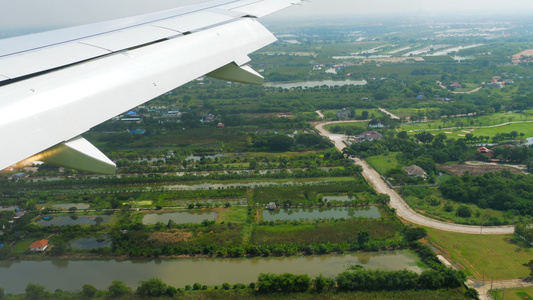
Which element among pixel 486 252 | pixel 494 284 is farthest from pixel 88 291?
pixel 486 252

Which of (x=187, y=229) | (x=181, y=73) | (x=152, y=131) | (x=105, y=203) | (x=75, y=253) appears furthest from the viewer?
(x=152, y=131)

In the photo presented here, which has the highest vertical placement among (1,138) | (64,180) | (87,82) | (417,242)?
(87,82)

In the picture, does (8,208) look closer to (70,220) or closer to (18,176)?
(70,220)

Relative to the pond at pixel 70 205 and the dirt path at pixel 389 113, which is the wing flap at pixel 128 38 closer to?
the pond at pixel 70 205

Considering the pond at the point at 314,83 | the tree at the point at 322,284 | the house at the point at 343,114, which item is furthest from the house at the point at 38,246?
the pond at the point at 314,83

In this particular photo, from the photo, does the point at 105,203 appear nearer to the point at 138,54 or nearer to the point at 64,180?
the point at 64,180

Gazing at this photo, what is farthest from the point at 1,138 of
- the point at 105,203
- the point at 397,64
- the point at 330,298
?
the point at 397,64

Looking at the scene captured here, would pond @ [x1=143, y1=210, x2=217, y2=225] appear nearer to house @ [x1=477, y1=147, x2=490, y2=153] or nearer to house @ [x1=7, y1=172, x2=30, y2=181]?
house @ [x1=7, y1=172, x2=30, y2=181]
